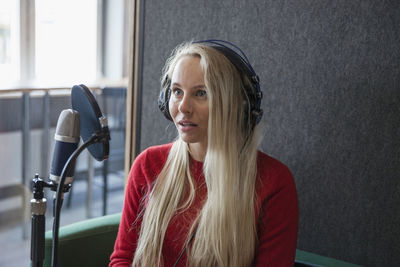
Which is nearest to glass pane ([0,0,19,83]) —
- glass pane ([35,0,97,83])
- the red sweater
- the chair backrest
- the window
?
the window

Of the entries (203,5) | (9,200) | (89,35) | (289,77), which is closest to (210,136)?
(289,77)

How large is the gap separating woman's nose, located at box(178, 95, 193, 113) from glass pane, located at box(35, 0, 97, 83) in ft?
6.34

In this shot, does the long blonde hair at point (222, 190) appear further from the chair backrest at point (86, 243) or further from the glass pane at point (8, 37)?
the glass pane at point (8, 37)

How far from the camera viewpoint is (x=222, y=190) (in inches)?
38.3

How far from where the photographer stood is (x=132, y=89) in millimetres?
1493

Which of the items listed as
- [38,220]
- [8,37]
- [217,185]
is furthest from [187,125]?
[8,37]

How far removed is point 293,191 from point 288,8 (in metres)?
0.50

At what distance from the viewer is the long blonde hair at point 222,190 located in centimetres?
93

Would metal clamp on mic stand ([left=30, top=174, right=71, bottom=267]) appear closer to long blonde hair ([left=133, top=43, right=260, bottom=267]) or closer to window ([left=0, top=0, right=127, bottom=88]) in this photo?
long blonde hair ([left=133, top=43, right=260, bottom=267])

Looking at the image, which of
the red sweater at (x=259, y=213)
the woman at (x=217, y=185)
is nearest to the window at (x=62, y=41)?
the red sweater at (x=259, y=213)

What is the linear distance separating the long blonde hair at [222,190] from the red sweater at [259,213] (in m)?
0.02

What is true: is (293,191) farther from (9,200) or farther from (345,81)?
(9,200)

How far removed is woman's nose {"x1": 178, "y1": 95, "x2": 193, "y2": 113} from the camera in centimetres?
94

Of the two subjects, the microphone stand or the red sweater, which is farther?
the red sweater
